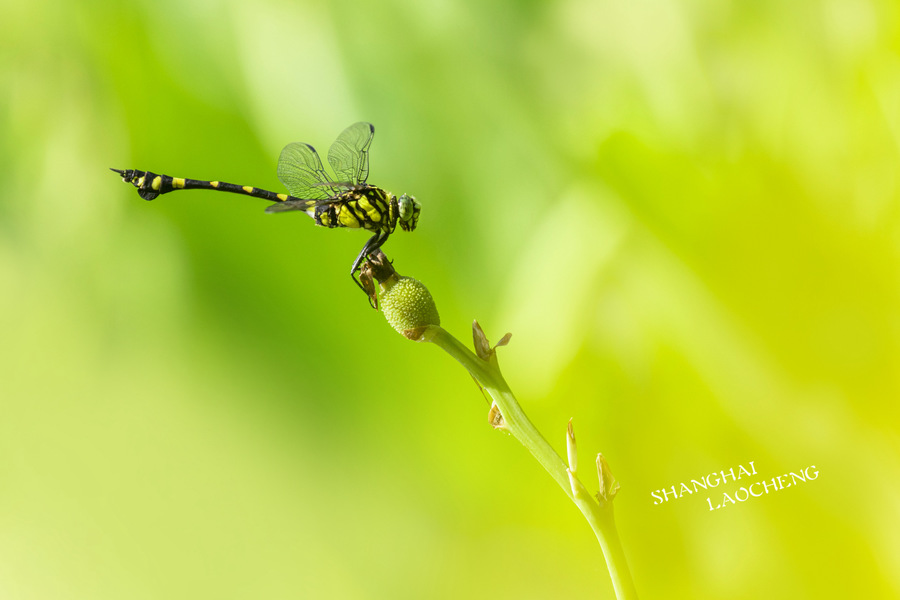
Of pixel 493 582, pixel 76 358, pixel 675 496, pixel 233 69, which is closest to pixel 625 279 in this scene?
pixel 675 496

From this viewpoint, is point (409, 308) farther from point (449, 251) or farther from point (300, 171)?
point (449, 251)

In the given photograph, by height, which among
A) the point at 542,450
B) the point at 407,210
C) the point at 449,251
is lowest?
the point at 542,450

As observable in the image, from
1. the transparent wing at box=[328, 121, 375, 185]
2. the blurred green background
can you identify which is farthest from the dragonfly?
the blurred green background

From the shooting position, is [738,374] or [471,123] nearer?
[738,374]

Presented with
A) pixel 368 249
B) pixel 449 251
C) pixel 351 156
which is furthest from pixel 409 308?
pixel 449 251

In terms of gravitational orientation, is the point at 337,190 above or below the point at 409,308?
above

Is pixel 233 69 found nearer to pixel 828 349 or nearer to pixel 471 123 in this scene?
pixel 471 123

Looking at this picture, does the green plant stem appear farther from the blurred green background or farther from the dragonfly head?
the blurred green background
